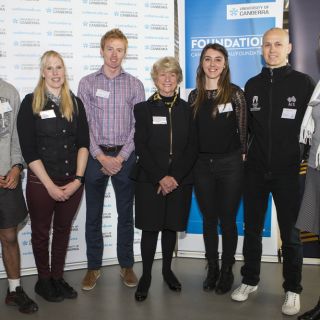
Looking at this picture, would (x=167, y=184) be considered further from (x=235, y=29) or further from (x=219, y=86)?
(x=235, y=29)

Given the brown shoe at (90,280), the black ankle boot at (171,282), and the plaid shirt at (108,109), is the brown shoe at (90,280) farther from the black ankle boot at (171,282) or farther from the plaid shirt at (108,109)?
the plaid shirt at (108,109)

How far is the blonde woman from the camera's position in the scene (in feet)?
9.78

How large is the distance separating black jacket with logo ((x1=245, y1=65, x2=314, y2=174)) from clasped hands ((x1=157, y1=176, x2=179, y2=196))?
610mm

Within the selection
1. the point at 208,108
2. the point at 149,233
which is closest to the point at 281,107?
the point at 208,108

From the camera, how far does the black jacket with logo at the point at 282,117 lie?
114 inches

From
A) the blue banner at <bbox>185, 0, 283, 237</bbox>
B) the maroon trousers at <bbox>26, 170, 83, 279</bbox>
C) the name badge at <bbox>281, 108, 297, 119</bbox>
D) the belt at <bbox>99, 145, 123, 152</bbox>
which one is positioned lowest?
the maroon trousers at <bbox>26, 170, 83, 279</bbox>

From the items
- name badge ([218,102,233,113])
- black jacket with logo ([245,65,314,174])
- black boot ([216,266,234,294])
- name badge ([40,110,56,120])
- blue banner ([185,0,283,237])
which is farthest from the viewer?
blue banner ([185,0,283,237])

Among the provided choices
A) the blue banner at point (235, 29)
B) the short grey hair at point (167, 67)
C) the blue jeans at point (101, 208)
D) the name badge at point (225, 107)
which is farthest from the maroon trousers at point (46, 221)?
the blue banner at point (235, 29)

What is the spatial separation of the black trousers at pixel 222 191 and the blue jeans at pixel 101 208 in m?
0.60

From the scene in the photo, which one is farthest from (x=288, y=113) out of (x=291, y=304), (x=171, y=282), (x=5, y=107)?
(x=5, y=107)

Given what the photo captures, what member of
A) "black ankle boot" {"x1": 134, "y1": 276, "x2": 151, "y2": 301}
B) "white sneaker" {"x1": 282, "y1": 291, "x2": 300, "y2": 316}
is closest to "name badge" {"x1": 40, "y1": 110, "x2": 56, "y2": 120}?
"black ankle boot" {"x1": 134, "y1": 276, "x2": 151, "y2": 301}

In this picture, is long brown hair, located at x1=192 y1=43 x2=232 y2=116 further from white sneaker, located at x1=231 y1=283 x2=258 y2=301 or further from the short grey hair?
white sneaker, located at x1=231 y1=283 x2=258 y2=301

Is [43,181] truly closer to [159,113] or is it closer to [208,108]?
[159,113]

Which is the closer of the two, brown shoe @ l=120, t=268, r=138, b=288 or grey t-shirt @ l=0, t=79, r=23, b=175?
grey t-shirt @ l=0, t=79, r=23, b=175
